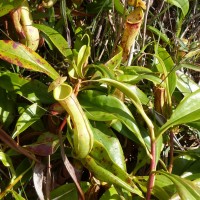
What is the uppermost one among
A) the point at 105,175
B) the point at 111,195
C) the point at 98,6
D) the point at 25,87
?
the point at 98,6

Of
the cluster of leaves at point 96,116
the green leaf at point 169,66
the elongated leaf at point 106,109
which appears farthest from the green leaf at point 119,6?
the elongated leaf at point 106,109

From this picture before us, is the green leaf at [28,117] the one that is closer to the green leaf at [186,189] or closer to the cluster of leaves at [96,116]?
the cluster of leaves at [96,116]

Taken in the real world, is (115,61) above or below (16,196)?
above

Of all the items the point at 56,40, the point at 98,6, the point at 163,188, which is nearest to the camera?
the point at 163,188

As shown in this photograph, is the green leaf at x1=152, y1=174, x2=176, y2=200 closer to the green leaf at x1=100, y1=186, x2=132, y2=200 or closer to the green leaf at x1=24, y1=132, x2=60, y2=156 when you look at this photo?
the green leaf at x1=100, y1=186, x2=132, y2=200

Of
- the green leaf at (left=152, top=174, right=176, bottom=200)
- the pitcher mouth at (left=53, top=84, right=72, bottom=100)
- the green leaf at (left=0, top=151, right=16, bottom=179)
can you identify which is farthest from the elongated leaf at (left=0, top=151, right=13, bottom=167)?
the green leaf at (left=152, top=174, right=176, bottom=200)

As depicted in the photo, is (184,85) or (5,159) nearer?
(5,159)

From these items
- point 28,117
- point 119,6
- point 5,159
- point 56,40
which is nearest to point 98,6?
point 119,6

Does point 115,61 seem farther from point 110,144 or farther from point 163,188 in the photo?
point 163,188
